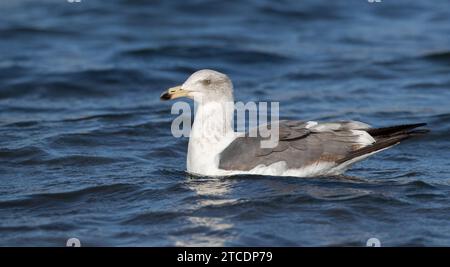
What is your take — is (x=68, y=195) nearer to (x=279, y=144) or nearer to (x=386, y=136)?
(x=279, y=144)

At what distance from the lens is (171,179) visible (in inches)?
365

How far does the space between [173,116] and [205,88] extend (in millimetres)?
3543

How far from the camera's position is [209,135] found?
8992mm

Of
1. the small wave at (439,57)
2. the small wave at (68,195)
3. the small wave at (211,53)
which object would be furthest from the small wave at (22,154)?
the small wave at (439,57)

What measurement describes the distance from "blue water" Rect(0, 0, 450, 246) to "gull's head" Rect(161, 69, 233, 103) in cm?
83

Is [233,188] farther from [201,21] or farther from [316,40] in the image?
[201,21]

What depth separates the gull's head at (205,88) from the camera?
905 centimetres

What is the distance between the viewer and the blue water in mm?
7867

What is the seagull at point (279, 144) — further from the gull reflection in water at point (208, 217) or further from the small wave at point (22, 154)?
the small wave at point (22, 154)

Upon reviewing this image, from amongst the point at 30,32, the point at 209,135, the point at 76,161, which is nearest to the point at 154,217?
the point at 209,135

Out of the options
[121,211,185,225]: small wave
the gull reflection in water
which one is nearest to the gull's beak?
the gull reflection in water

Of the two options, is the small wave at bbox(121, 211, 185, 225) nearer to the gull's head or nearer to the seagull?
the seagull
